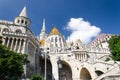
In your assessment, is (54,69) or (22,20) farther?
(22,20)

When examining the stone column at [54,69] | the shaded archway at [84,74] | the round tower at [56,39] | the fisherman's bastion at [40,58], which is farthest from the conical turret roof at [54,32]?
Answer: the shaded archway at [84,74]

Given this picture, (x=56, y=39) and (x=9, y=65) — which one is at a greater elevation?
(x=56, y=39)

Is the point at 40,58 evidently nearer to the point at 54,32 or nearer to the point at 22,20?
the point at 22,20

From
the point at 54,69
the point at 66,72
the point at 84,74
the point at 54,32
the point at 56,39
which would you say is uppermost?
the point at 54,32

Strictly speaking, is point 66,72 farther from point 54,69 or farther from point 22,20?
point 22,20

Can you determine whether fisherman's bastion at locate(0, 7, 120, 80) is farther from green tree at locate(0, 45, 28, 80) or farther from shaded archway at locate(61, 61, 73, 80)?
green tree at locate(0, 45, 28, 80)

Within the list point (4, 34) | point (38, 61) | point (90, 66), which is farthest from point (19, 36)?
point (90, 66)

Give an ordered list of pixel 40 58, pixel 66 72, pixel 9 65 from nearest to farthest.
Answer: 1. pixel 9 65
2. pixel 66 72
3. pixel 40 58

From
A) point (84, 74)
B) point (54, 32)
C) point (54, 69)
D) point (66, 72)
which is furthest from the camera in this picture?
point (54, 32)

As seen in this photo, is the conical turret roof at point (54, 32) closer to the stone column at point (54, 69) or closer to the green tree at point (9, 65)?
the stone column at point (54, 69)

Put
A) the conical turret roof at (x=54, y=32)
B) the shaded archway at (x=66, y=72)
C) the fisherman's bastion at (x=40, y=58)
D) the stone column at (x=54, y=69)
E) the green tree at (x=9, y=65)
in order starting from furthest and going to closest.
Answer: the conical turret roof at (x=54, y=32)
the shaded archway at (x=66, y=72)
the stone column at (x=54, y=69)
the fisherman's bastion at (x=40, y=58)
the green tree at (x=9, y=65)

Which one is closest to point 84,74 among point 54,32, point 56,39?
point 56,39

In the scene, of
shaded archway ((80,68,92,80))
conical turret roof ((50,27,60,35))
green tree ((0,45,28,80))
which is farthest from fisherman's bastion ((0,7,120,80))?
conical turret roof ((50,27,60,35))

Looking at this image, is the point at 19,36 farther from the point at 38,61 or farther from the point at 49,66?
the point at 49,66
